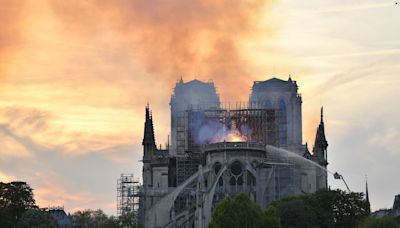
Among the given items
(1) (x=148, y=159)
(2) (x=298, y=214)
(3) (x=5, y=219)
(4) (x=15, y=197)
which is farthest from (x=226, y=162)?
(3) (x=5, y=219)

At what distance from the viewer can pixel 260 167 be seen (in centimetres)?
17888

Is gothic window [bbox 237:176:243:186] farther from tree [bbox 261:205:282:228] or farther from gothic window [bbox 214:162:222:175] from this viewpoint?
tree [bbox 261:205:282:228]

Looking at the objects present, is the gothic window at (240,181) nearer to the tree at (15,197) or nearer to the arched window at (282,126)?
the arched window at (282,126)

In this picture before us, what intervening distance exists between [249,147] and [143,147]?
23773 mm

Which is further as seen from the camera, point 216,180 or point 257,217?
point 216,180

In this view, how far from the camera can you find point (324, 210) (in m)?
153

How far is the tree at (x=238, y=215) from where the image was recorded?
13825 cm

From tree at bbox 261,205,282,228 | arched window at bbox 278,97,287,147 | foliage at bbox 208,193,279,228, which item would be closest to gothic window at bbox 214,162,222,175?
arched window at bbox 278,97,287,147

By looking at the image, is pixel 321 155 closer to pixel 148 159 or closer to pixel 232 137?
pixel 232 137

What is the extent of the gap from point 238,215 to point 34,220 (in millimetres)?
32048

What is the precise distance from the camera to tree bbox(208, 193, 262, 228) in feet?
454

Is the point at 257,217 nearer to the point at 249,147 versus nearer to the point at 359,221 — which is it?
the point at 359,221

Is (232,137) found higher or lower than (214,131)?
lower

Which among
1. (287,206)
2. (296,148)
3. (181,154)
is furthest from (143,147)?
A: (287,206)
